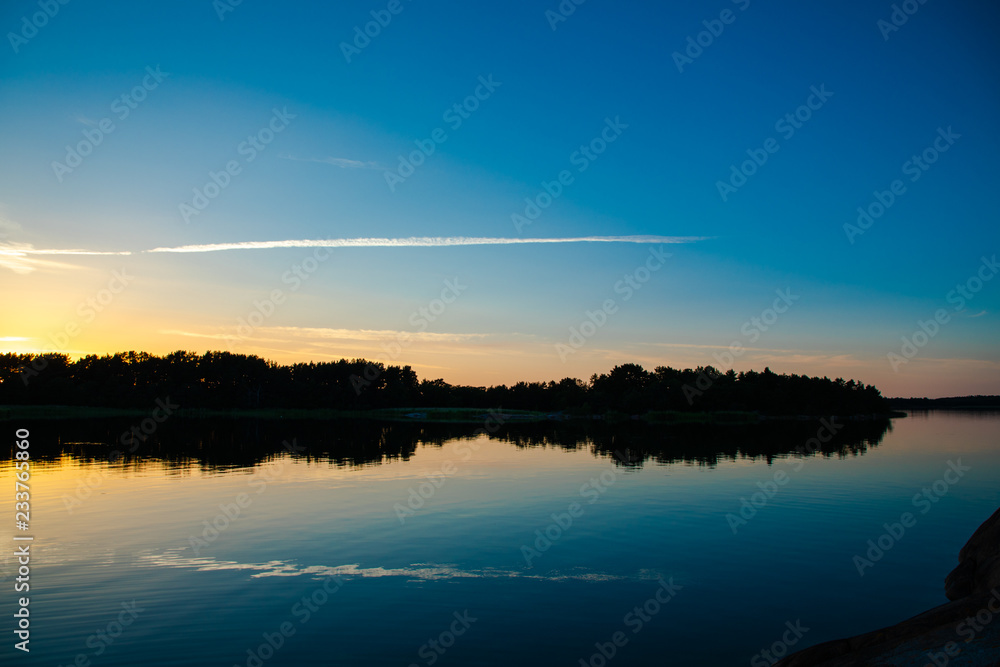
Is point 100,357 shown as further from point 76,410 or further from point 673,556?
point 673,556

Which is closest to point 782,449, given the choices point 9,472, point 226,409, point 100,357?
point 9,472

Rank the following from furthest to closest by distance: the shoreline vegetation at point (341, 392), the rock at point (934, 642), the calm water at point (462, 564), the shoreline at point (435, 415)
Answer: the shoreline vegetation at point (341, 392), the shoreline at point (435, 415), the calm water at point (462, 564), the rock at point (934, 642)

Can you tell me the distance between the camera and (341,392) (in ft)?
606

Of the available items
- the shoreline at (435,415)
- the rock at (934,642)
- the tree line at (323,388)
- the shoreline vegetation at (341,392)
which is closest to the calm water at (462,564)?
the rock at (934,642)

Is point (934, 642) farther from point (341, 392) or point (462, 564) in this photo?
point (341, 392)

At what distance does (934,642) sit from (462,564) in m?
12.4

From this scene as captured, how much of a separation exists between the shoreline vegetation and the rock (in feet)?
482

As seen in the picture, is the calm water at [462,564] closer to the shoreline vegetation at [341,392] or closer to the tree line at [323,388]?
the shoreline vegetation at [341,392]

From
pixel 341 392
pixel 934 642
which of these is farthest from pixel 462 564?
pixel 341 392

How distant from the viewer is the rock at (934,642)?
810 cm

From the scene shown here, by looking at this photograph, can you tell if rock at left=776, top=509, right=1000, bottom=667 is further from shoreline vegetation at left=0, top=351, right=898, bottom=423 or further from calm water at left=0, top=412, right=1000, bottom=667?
shoreline vegetation at left=0, top=351, right=898, bottom=423

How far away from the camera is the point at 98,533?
21406 mm

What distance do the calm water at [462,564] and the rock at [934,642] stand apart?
244 centimetres

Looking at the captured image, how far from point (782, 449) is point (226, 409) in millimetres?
164882
